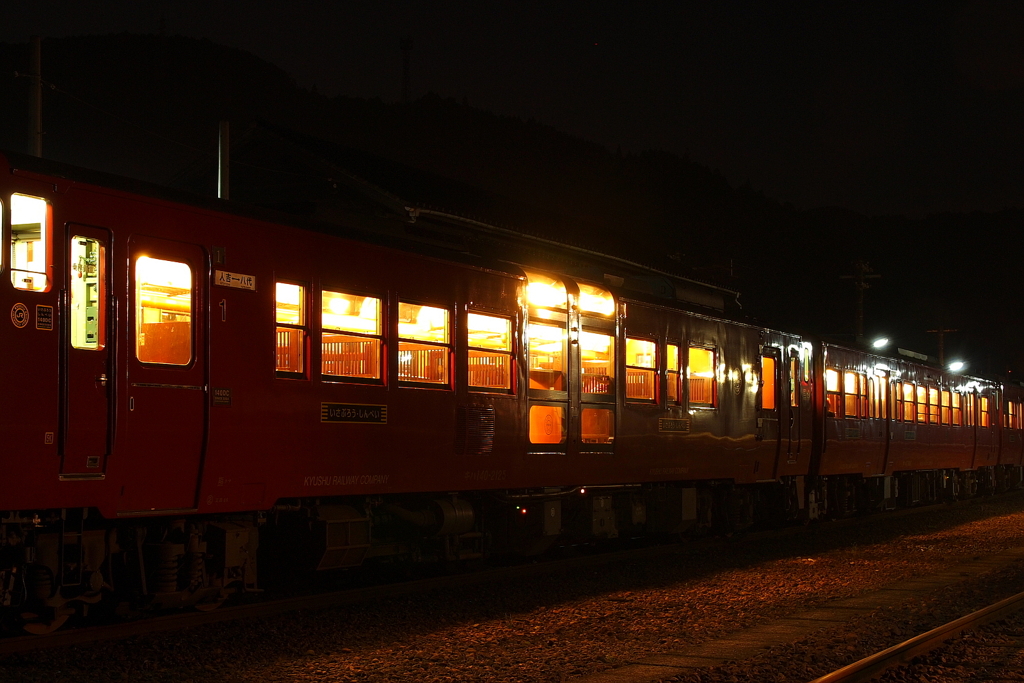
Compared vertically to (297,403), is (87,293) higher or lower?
higher

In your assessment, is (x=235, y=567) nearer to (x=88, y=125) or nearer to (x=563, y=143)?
(x=88, y=125)

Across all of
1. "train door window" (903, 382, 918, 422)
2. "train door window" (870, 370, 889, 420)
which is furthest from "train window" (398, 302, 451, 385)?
"train door window" (903, 382, 918, 422)

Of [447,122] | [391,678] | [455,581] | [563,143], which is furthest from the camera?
[563,143]

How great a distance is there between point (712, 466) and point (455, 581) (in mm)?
5046

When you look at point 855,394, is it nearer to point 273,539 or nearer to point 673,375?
point 673,375

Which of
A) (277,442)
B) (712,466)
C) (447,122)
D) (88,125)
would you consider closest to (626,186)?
(447,122)

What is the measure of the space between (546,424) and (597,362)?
1095mm

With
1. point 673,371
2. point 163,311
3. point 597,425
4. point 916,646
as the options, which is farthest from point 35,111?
point 916,646

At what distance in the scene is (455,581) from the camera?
10.3 m

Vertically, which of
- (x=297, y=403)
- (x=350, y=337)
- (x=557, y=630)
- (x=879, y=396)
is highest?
(x=350, y=337)

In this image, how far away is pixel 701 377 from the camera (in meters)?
13.9

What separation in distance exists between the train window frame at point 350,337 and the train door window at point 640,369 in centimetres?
404

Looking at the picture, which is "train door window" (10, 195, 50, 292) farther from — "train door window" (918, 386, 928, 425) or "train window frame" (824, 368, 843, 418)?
"train door window" (918, 386, 928, 425)

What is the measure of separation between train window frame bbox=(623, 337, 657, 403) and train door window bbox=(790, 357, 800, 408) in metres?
4.47
